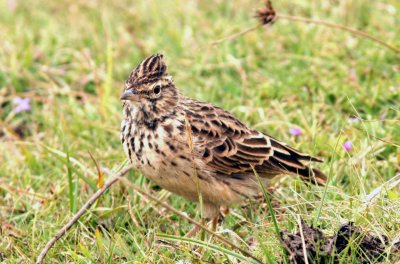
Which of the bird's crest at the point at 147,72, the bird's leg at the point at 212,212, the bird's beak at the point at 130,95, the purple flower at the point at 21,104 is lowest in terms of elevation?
the bird's leg at the point at 212,212

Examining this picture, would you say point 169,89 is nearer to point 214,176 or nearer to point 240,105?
point 214,176

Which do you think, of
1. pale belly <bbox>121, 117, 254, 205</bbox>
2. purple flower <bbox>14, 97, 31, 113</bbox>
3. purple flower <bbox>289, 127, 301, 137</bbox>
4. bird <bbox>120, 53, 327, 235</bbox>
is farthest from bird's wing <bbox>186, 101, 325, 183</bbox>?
purple flower <bbox>14, 97, 31, 113</bbox>

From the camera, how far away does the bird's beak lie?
5.61 metres

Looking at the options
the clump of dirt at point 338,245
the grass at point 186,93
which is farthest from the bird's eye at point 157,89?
the clump of dirt at point 338,245

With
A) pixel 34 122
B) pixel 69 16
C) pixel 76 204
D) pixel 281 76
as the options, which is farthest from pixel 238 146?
pixel 69 16

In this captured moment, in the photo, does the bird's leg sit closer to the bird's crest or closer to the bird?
the bird

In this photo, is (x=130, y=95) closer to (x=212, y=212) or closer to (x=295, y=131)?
(x=212, y=212)

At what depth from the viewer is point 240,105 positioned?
752cm

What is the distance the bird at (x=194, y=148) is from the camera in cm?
549

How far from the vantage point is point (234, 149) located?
235 inches

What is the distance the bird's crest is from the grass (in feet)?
2.56

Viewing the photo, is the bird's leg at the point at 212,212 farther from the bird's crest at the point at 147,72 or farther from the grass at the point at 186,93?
the bird's crest at the point at 147,72

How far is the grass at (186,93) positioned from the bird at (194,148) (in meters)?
0.23

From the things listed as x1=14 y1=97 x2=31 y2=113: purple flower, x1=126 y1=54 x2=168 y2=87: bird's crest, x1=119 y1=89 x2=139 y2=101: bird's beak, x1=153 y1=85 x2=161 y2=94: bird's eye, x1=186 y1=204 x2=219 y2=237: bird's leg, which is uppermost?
x1=126 y1=54 x2=168 y2=87: bird's crest
